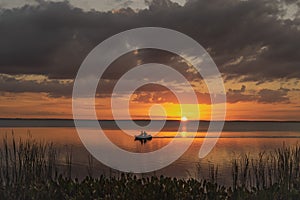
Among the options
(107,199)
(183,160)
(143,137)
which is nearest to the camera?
(107,199)

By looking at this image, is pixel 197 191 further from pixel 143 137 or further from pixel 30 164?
pixel 143 137

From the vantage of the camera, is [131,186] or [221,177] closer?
[131,186]

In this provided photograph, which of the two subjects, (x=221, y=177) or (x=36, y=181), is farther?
(x=221, y=177)

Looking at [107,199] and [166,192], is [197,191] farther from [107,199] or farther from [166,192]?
[107,199]

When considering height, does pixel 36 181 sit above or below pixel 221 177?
above

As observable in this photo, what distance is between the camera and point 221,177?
18.5 m

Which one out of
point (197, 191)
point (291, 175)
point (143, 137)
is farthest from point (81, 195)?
point (143, 137)

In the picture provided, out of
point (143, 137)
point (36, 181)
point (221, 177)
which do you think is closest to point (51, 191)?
point (36, 181)

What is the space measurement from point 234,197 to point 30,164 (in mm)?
3436

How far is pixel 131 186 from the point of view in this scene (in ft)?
21.5

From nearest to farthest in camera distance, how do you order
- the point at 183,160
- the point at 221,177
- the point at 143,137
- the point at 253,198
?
the point at 253,198
the point at 221,177
the point at 183,160
the point at 143,137

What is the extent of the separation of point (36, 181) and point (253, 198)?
136 inches

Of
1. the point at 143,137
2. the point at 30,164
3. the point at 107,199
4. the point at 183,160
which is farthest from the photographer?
the point at 143,137

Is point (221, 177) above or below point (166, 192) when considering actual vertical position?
below
